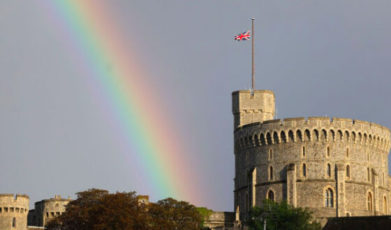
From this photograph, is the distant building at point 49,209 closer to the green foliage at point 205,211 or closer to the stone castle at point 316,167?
the green foliage at point 205,211

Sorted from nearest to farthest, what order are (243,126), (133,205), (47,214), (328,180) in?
(133,205) < (328,180) < (243,126) < (47,214)

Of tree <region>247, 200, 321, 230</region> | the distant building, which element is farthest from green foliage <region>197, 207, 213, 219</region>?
the distant building

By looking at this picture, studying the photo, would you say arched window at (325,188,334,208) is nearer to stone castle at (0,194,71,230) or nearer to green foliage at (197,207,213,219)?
green foliage at (197,207,213,219)

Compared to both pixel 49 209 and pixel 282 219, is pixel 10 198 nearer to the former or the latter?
pixel 49 209

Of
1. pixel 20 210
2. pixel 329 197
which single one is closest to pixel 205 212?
pixel 329 197

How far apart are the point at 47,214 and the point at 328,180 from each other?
4452 centimetres

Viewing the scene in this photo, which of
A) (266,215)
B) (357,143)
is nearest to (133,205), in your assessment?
(266,215)

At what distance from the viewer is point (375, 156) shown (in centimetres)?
13088

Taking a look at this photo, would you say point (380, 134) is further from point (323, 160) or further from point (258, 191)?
point (258, 191)

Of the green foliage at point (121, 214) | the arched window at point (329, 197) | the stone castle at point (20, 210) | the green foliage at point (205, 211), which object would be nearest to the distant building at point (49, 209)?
the stone castle at point (20, 210)

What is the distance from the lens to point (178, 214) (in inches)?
4530

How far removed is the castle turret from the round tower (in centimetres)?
3380

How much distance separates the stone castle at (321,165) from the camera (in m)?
127

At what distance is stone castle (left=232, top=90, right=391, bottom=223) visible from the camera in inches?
4983
